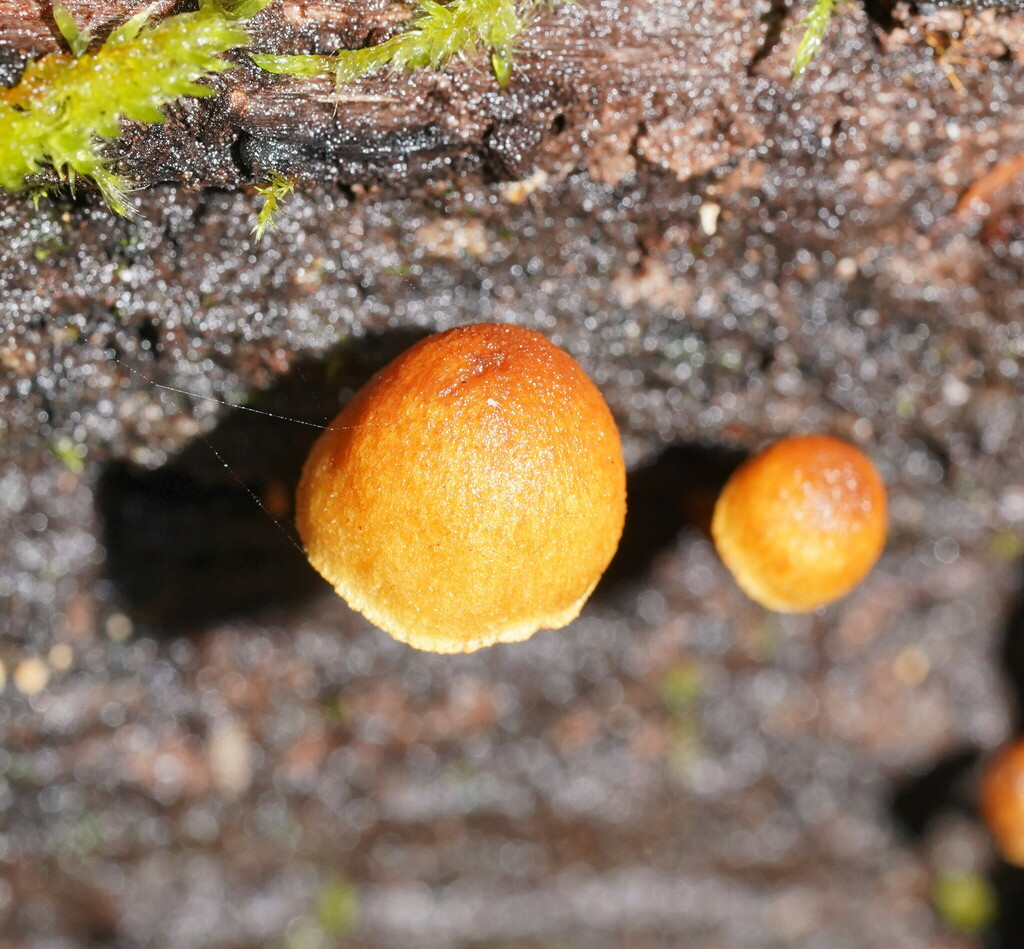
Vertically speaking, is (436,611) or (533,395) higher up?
(533,395)

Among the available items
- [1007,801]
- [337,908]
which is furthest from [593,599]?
[1007,801]

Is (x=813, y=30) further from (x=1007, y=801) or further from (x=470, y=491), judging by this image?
(x=1007, y=801)

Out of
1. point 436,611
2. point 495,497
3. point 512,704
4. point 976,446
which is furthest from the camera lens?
Result: point 512,704

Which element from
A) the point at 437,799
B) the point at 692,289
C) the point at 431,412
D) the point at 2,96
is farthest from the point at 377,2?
the point at 437,799

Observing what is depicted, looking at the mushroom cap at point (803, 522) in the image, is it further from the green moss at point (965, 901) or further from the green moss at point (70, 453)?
the green moss at point (965, 901)

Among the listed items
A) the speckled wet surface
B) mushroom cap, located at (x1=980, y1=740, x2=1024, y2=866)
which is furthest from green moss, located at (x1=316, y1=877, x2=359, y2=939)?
mushroom cap, located at (x1=980, y1=740, x2=1024, y2=866)

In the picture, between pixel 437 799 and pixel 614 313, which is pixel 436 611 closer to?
pixel 614 313
